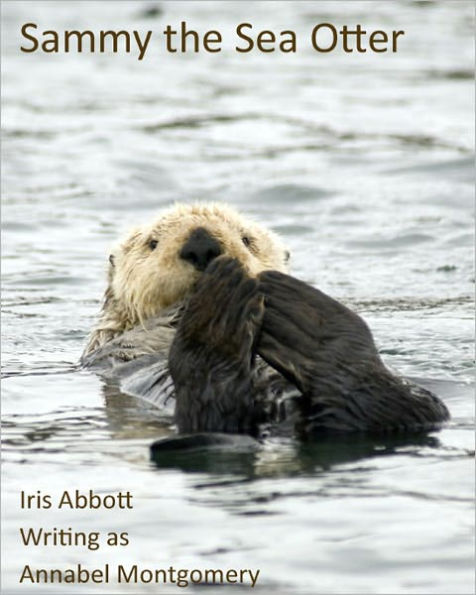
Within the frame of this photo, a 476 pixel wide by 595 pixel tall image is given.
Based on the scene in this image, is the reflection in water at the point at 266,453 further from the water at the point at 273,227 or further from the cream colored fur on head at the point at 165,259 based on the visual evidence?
the cream colored fur on head at the point at 165,259

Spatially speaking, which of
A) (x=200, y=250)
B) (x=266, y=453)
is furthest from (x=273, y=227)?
(x=266, y=453)

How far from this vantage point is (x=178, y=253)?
545cm

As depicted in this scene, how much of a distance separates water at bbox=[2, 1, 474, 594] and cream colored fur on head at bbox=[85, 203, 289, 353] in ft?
1.07

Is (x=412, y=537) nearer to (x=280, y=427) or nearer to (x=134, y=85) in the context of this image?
(x=280, y=427)

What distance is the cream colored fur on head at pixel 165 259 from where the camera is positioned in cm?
551

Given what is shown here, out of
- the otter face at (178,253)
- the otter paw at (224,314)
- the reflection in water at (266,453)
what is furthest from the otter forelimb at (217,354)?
the otter face at (178,253)

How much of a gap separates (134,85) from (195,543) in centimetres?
1277

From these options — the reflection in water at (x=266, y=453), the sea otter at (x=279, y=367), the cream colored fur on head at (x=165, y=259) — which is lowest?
the reflection in water at (x=266, y=453)

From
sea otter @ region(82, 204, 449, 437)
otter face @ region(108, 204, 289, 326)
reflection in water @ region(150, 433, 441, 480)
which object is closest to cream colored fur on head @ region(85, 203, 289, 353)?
otter face @ region(108, 204, 289, 326)

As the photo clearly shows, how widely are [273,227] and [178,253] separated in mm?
4866

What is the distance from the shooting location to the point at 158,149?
12977mm

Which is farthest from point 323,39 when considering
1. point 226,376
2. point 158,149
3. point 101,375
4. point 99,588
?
point 99,588

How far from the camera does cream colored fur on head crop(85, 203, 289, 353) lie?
5512mm

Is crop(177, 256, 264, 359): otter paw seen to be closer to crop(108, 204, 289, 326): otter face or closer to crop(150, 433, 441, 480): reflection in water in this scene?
crop(150, 433, 441, 480): reflection in water
